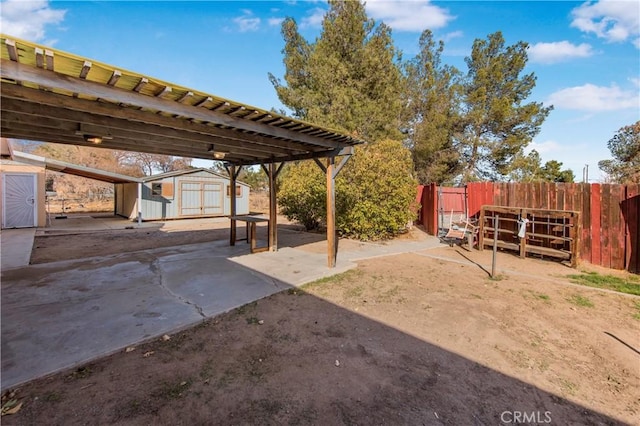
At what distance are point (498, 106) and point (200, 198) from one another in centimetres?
1675

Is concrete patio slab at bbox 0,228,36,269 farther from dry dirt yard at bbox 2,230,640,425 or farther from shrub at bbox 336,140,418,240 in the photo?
shrub at bbox 336,140,418,240

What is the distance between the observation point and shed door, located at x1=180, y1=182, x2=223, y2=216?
15422 millimetres

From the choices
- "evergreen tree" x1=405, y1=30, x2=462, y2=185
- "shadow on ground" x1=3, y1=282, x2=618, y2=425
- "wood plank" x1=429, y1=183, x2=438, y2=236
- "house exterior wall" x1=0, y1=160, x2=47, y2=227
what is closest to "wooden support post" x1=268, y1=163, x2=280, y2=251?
"shadow on ground" x1=3, y1=282, x2=618, y2=425

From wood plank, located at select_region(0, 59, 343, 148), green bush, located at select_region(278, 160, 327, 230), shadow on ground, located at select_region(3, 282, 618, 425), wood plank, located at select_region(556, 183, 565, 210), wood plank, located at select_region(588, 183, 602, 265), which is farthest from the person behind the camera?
green bush, located at select_region(278, 160, 327, 230)

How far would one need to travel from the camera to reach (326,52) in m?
13.2

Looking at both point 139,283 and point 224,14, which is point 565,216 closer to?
point 139,283

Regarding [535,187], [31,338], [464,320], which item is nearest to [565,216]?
[535,187]

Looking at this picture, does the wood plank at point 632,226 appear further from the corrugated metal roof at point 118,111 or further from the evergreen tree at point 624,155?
the evergreen tree at point 624,155

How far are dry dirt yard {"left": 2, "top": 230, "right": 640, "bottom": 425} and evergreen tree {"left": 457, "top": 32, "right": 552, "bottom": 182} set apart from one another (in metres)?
14.0

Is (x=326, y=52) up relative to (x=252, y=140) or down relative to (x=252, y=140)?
up

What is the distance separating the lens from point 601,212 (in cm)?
575

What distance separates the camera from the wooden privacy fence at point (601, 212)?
5.36 metres

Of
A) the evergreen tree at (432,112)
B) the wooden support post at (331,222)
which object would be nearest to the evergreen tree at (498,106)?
the evergreen tree at (432,112)

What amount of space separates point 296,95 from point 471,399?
1346cm
